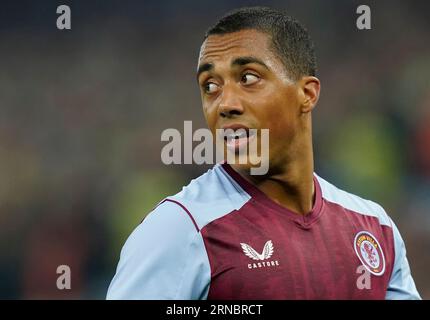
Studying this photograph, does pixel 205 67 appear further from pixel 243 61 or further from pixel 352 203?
pixel 352 203

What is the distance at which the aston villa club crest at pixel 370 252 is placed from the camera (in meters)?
2.62

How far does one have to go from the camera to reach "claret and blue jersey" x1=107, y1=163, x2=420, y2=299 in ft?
7.25

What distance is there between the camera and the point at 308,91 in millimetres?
2672

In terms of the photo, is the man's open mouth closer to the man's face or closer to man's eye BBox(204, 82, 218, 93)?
the man's face

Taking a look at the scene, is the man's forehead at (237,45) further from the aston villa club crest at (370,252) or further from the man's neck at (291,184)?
the aston villa club crest at (370,252)

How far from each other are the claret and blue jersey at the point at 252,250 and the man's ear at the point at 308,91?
36 centimetres

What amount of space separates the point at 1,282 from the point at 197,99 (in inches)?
100

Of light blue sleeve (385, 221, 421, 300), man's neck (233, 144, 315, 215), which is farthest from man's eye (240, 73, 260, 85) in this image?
light blue sleeve (385, 221, 421, 300)

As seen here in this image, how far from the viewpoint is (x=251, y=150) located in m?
2.49

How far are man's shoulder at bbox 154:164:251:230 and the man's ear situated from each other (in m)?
0.40

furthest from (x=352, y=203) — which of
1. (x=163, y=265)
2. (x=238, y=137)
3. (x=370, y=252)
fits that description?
(x=163, y=265)

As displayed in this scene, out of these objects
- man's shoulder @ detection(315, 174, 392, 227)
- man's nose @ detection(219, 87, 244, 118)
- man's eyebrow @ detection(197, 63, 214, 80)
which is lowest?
man's shoulder @ detection(315, 174, 392, 227)

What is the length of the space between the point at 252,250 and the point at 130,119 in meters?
4.52

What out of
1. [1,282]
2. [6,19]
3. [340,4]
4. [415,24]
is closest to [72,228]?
[1,282]
